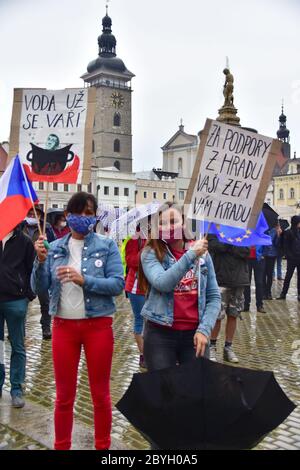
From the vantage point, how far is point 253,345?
28.5 feet

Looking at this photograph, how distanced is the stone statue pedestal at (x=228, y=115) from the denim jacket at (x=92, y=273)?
34.5ft

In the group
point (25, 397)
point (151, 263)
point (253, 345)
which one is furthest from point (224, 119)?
point (151, 263)

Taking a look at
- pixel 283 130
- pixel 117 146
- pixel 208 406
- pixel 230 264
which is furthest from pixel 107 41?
pixel 208 406

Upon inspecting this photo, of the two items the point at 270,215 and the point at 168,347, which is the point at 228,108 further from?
the point at 168,347

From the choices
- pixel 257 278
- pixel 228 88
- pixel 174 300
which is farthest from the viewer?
pixel 228 88

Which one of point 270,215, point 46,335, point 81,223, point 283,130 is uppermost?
point 283,130

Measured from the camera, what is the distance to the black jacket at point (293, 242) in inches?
562

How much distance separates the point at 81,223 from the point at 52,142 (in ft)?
5.43

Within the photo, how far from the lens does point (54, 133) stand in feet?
19.0

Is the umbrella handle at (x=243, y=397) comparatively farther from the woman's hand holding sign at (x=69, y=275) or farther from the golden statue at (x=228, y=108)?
the golden statue at (x=228, y=108)

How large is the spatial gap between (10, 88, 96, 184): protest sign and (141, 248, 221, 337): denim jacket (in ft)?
5.18

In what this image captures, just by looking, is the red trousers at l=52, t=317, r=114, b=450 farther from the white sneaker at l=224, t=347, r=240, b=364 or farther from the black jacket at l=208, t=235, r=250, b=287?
the black jacket at l=208, t=235, r=250, b=287

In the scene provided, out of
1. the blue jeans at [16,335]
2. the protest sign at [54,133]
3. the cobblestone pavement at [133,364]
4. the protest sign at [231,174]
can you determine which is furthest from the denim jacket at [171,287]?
the blue jeans at [16,335]

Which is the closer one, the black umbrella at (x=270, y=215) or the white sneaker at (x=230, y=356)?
the white sneaker at (x=230, y=356)
